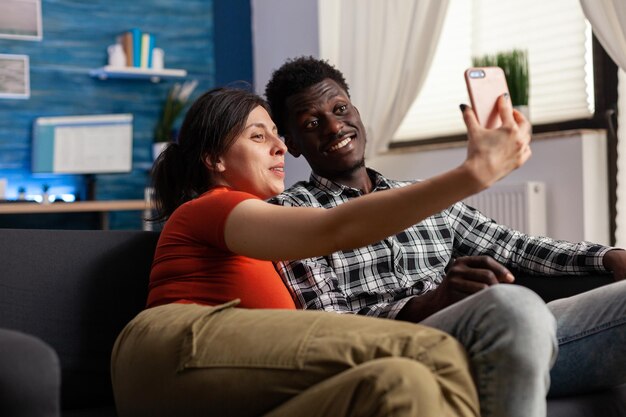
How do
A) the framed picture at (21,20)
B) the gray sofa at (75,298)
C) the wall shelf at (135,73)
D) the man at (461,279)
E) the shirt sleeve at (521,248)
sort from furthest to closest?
the wall shelf at (135,73) < the framed picture at (21,20) < the shirt sleeve at (521,248) < the gray sofa at (75,298) < the man at (461,279)

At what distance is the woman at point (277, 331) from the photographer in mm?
1124

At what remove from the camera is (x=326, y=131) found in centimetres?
216

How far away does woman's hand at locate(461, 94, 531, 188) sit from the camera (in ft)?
4.02

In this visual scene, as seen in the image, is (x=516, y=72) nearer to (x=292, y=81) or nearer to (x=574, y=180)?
(x=574, y=180)

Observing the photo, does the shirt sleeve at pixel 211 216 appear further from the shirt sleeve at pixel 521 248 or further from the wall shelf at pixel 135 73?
the wall shelf at pixel 135 73

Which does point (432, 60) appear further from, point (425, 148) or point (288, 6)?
point (288, 6)

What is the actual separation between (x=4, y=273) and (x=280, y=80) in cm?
89

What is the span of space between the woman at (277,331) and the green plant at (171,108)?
4106 mm

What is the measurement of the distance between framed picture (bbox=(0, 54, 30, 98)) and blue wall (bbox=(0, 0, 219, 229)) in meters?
0.04

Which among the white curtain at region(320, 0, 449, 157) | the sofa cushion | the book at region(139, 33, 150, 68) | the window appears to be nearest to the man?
the sofa cushion

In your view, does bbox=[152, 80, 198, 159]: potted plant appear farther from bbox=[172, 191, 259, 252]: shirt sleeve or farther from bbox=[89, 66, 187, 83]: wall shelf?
bbox=[172, 191, 259, 252]: shirt sleeve

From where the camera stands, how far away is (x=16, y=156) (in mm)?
5293

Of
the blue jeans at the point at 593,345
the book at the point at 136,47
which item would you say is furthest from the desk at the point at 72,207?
the blue jeans at the point at 593,345

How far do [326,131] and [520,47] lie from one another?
2149 mm
